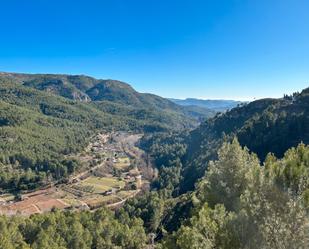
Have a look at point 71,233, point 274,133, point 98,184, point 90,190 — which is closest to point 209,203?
point 71,233

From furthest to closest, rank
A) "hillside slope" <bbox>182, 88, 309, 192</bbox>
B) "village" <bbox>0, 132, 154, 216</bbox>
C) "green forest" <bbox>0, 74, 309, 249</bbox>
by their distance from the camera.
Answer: "hillside slope" <bbox>182, 88, 309, 192</bbox> < "village" <bbox>0, 132, 154, 216</bbox> < "green forest" <bbox>0, 74, 309, 249</bbox>

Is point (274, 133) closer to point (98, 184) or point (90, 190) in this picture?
point (98, 184)

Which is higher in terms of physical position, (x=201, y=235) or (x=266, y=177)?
(x=266, y=177)

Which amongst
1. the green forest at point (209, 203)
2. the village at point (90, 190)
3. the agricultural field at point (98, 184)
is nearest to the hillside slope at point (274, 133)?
the green forest at point (209, 203)

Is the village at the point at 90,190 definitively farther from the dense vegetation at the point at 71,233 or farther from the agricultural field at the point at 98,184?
the dense vegetation at the point at 71,233

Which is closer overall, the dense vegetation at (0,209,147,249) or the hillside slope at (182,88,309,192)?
the dense vegetation at (0,209,147,249)

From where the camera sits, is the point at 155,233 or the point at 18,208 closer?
the point at 155,233

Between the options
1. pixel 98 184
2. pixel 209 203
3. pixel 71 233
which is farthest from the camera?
pixel 98 184

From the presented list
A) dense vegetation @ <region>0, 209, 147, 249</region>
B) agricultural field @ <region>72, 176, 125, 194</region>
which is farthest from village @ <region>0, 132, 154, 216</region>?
dense vegetation @ <region>0, 209, 147, 249</region>

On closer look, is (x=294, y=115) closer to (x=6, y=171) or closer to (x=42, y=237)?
(x=42, y=237)

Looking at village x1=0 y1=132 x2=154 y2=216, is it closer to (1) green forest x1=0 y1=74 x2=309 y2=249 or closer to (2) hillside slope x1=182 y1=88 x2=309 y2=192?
(1) green forest x1=0 y1=74 x2=309 y2=249

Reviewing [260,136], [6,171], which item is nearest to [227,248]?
[260,136]
